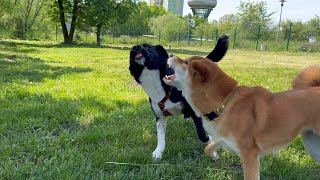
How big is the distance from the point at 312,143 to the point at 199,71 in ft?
4.64

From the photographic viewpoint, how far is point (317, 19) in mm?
33750

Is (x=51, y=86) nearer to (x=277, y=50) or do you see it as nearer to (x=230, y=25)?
(x=277, y=50)

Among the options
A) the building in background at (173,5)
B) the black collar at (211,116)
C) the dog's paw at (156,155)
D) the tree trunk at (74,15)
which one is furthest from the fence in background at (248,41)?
the building in background at (173,5)

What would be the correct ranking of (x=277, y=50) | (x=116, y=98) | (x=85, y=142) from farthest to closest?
1. (x=277, y=50)
2. (x=116, y=98)
3. (x=85, y=142)

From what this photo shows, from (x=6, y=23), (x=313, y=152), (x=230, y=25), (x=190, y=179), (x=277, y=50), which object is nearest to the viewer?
(x=190, y=179)

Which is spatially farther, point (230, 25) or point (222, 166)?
point (230, 25)

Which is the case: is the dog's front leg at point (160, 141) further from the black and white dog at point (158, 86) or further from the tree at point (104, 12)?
the tree at point (104, 12)

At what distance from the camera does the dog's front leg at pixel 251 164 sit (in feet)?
8.27

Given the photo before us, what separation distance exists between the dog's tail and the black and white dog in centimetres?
108

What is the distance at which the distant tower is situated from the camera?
70125 mm

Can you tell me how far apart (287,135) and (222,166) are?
0.78 metres

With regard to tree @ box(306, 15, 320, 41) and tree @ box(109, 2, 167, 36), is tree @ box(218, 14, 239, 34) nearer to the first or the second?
tree @ box(306, 15, 320, 41)

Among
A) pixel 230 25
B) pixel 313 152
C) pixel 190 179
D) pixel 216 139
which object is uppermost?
pixel 230 25

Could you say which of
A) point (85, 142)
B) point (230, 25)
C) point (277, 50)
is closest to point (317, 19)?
point (277, 50)
